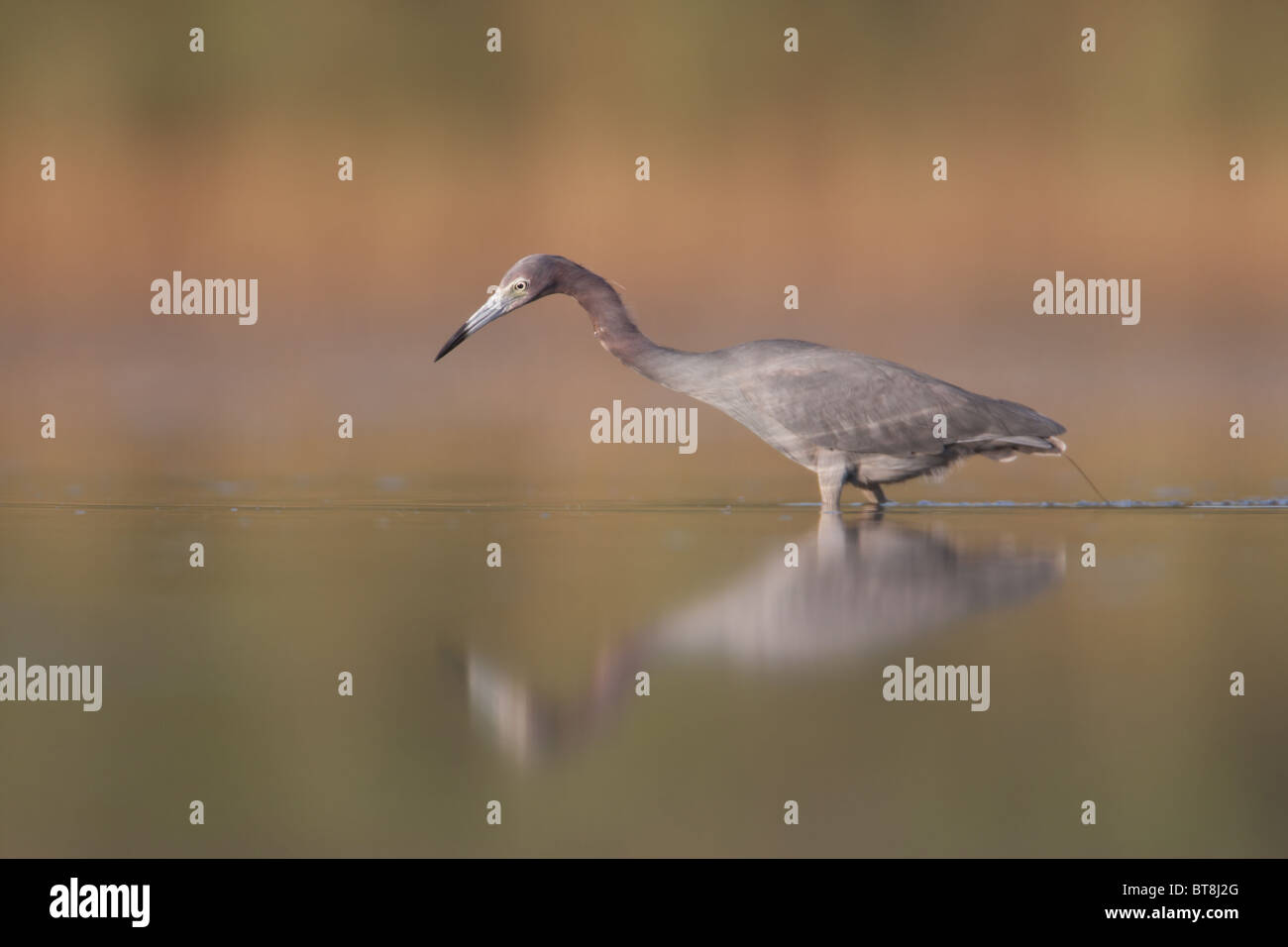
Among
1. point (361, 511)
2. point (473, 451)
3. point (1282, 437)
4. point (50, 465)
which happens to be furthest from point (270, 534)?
point (1282, 437)

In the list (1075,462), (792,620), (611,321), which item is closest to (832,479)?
(611,321)

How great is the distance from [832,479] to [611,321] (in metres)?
1.54

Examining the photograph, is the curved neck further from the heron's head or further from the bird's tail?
the bird's tail

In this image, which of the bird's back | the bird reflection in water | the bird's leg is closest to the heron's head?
the bird's back

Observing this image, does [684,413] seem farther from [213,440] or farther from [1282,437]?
[1282,437]

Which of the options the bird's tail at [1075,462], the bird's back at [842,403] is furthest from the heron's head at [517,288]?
the bird's tail at [1075,462]

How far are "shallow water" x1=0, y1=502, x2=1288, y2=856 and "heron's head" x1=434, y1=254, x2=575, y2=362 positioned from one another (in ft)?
5.31

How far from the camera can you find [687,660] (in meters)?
4.98

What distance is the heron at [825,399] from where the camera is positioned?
838 centimetres

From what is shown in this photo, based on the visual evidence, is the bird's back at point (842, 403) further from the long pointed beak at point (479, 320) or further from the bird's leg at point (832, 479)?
the long pointed beak at point (479, 320)

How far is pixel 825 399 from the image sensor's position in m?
8.44

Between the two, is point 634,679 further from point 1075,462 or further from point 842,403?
point 1075,462

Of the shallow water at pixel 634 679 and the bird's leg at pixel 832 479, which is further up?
the bird's leg at pixel 832 479

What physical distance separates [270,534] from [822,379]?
3020 mm
